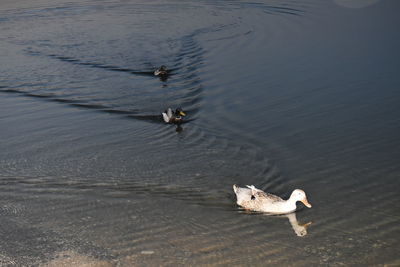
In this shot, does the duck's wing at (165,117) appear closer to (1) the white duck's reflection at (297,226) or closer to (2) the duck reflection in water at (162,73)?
(2) the duck reflection in water at (162,73)

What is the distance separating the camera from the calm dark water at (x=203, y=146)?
7066 millimetres

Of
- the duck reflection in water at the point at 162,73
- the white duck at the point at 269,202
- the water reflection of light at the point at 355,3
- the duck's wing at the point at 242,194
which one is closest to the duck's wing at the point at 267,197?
the white duck at the point at 269,202

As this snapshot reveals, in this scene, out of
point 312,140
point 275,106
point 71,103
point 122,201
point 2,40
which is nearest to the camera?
point 122,201

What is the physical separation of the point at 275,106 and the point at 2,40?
15.6 meters

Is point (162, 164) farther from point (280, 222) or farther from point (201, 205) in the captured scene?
point (280, 222)

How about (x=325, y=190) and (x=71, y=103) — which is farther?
(x=71, y=103)

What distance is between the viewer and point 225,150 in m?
10.4

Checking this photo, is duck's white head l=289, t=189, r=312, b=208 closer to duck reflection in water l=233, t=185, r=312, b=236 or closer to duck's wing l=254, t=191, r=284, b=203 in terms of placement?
duck reflection in water l=233, t=185, r=312, b=236

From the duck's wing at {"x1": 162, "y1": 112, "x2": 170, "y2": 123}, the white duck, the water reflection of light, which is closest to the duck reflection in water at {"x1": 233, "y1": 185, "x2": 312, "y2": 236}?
the white duck

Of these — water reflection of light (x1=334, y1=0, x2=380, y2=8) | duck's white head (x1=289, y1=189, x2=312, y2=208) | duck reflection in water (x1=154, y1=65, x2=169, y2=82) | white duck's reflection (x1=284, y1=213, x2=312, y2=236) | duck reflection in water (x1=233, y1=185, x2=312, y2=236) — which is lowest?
duck reflection in water (x1=154, y1=65, x2=169, y2=82)

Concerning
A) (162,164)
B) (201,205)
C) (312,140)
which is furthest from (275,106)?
(201,205)

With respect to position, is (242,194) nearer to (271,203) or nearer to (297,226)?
(271,203)

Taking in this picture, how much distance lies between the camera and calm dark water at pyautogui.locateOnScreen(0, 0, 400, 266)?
707 cm

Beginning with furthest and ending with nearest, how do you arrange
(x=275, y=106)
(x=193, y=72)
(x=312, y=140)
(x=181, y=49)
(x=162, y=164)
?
(x=181, y=49)
(x=193, y=72)
(x=275, y=106)
(x=312, y=140)
(x=162, y=164)
